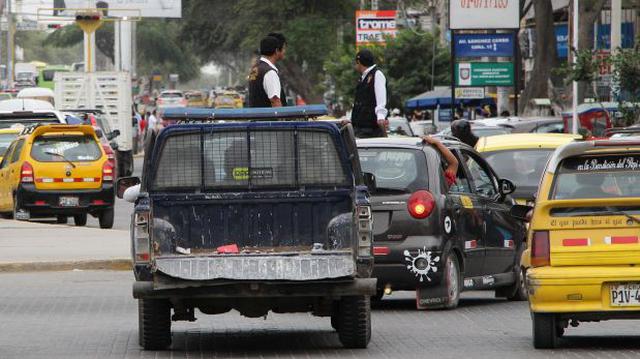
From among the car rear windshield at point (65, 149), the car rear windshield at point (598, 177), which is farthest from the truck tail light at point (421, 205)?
the car rear windshield at point (65, 149)

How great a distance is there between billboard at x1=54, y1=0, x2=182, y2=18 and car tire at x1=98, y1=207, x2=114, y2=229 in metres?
47.7

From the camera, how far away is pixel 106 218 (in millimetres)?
27281

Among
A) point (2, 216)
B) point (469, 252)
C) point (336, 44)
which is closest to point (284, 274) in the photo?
point (469, 252)

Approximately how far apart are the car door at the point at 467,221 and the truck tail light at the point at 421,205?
1.02 feet

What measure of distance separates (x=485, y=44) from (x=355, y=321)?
31702 mm

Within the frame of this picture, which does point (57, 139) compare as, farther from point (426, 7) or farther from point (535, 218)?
point (426, 7)

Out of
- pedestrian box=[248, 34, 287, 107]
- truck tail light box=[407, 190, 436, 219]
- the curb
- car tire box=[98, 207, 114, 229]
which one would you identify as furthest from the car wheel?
car tire box=[98, 207, 114, 229]

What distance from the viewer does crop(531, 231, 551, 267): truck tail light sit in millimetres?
11320

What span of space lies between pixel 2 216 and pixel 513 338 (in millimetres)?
17880

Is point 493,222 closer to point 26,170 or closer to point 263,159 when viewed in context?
point 263,159

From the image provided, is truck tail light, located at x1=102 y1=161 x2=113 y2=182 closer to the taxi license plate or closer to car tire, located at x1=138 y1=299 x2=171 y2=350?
car tire, located at x1=138 y1=299 x2=171 y2=350

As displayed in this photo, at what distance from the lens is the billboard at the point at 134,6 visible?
74625mm

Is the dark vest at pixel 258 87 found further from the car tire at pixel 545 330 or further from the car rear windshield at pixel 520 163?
the car tire at pixel 545 330

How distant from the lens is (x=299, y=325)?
13727 mm
